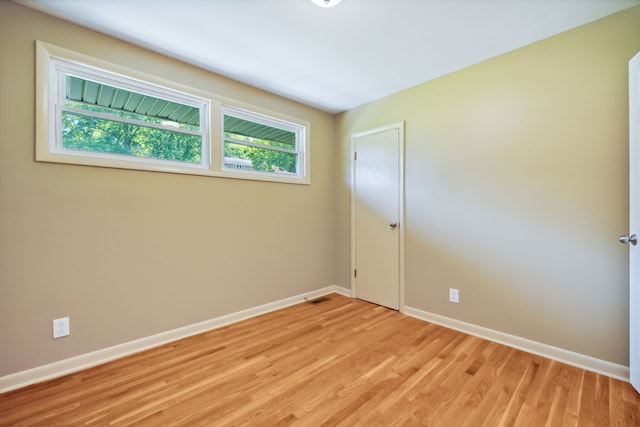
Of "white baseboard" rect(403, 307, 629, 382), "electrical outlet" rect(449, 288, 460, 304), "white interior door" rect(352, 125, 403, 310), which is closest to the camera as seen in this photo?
"white baseboard" rect(403, 307, 629, 382)

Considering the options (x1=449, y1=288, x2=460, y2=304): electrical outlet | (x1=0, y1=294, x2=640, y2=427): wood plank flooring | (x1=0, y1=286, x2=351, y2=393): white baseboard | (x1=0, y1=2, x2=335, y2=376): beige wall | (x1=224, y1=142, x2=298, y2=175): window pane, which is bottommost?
(x1=0, y1=294, x2=640, y2=427): wood plank flooring

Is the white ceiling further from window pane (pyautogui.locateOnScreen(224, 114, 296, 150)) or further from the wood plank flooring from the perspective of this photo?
the wood plank flooring

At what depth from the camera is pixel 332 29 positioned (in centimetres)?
205

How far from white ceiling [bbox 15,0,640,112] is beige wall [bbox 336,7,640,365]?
234 millimetres

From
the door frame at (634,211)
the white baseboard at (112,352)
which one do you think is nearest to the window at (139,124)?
the white baseboard at (112,352)

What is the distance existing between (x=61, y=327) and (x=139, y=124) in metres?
1.58

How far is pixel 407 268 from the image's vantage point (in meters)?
3.04

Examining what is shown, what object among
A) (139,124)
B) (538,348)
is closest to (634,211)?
(538,348)

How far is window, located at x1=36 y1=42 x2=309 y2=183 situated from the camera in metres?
1.96

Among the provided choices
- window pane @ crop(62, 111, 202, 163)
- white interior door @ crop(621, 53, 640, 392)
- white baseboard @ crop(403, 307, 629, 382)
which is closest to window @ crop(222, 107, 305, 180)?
window pane @ crop(62, 111, 202, 163)

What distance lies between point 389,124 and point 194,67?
2.05 meters

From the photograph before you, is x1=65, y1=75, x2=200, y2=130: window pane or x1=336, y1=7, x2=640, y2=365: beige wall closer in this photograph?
x1=336, y1=7, x2=640, y2=365: beige wall

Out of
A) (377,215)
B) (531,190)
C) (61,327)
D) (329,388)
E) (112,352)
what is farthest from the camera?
(377,215)

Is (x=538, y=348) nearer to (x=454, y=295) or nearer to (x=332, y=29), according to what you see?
(x=454, y=295)
